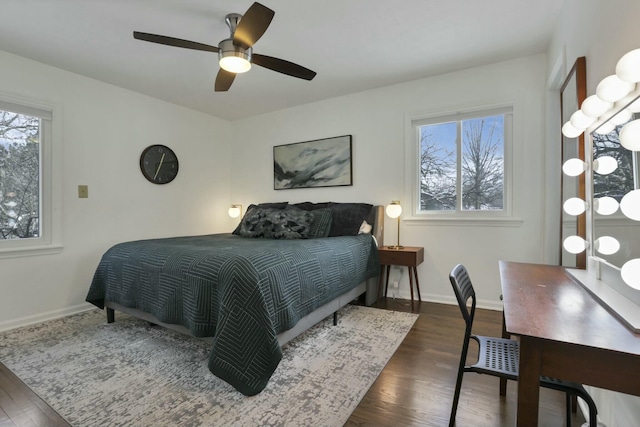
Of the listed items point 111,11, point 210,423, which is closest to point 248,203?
point 111,11

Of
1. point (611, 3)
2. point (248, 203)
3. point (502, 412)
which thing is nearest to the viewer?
point (611, 3)

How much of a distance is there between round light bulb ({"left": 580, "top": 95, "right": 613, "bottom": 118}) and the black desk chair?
0.94m

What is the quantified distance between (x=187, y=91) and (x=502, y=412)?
4127 mm

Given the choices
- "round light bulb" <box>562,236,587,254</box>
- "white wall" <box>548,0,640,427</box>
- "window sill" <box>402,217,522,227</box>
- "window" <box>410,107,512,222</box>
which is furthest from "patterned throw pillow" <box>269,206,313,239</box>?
"white wall" <box>548,0,640,427</box>

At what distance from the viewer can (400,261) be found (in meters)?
3.16

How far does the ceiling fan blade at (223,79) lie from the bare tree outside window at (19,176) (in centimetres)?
190

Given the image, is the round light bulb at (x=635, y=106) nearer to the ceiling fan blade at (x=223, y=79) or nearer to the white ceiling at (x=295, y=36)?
the white ceiling at (x=295, y=36)

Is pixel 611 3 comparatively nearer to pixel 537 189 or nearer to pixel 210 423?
pixel 537 189

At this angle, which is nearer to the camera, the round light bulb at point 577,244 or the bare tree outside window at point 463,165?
the round light bulb at point 577,244

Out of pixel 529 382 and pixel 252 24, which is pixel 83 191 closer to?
pixel 252 24

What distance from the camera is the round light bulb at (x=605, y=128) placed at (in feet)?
4.16

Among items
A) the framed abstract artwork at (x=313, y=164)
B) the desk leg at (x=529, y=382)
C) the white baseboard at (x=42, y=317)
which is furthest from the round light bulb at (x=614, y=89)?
the white baseboard at (x=42, y=317)

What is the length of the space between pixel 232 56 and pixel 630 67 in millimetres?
2093

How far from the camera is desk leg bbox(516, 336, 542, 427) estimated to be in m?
0.80
